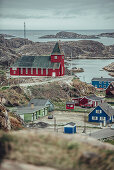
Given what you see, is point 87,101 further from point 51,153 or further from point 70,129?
point 51,153

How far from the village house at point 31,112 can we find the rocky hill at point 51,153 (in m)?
26.2

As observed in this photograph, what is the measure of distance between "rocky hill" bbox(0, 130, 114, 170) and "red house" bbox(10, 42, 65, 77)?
1703 inches

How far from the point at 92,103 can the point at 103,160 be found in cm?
3412

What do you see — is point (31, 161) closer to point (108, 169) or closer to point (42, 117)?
point (108, 169)

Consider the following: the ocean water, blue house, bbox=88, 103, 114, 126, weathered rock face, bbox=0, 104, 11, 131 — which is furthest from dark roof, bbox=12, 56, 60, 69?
weathered rock face, bbox=0, 104, 11, 131

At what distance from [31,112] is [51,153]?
27806mm

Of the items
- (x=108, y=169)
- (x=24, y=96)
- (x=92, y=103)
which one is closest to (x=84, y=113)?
(x=92, y=103)

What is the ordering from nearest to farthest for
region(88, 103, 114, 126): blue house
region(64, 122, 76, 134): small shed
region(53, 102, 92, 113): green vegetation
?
region(64, 122, 76, 134): small shed, region(88, 103, 114, 126): blue house, region(53, 102, 92, 113): green vegetation

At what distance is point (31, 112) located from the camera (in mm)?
33844

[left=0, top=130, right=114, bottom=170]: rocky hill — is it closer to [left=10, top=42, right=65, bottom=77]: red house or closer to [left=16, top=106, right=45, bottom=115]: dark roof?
[left=16, top=106, right=45, bottom=115]: dark roof

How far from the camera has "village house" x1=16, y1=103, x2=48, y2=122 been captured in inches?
1312

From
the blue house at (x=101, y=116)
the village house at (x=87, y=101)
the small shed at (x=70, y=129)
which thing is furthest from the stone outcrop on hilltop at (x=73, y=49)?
the small shed at (x=70, y=129)

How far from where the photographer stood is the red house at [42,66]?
1971 inches

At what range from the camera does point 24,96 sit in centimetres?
4153
